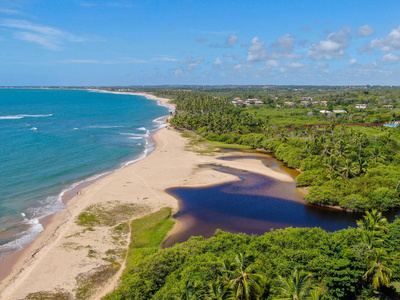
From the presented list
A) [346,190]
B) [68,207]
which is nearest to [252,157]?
[346,190]

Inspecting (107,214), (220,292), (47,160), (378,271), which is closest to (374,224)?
(378,271)

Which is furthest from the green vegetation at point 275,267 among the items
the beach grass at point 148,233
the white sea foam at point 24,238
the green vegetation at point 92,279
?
the white sea foam at point 24,238

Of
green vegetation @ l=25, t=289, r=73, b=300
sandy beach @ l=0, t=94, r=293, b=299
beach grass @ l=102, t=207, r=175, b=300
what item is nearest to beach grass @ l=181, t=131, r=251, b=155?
sandy beach @ l=0, t=94, r=293, b=299

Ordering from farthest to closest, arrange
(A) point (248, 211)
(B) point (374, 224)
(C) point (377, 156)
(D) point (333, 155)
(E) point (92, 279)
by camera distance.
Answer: (C) point (377, 156)
(D) point (333, 155)
(A) point (248, 211)
(B) point (374, 224)
(E) point (92, 279)

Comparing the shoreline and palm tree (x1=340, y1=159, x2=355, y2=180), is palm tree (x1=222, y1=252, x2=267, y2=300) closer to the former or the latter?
the shoreline

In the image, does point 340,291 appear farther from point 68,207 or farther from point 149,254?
point 68,207

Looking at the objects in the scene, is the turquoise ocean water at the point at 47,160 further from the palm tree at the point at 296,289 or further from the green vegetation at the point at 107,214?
the palm tree at the point at 296,289

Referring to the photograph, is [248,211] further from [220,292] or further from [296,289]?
[220,292]

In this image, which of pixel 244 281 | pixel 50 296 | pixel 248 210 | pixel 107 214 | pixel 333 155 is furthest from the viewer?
pixel 333 155
